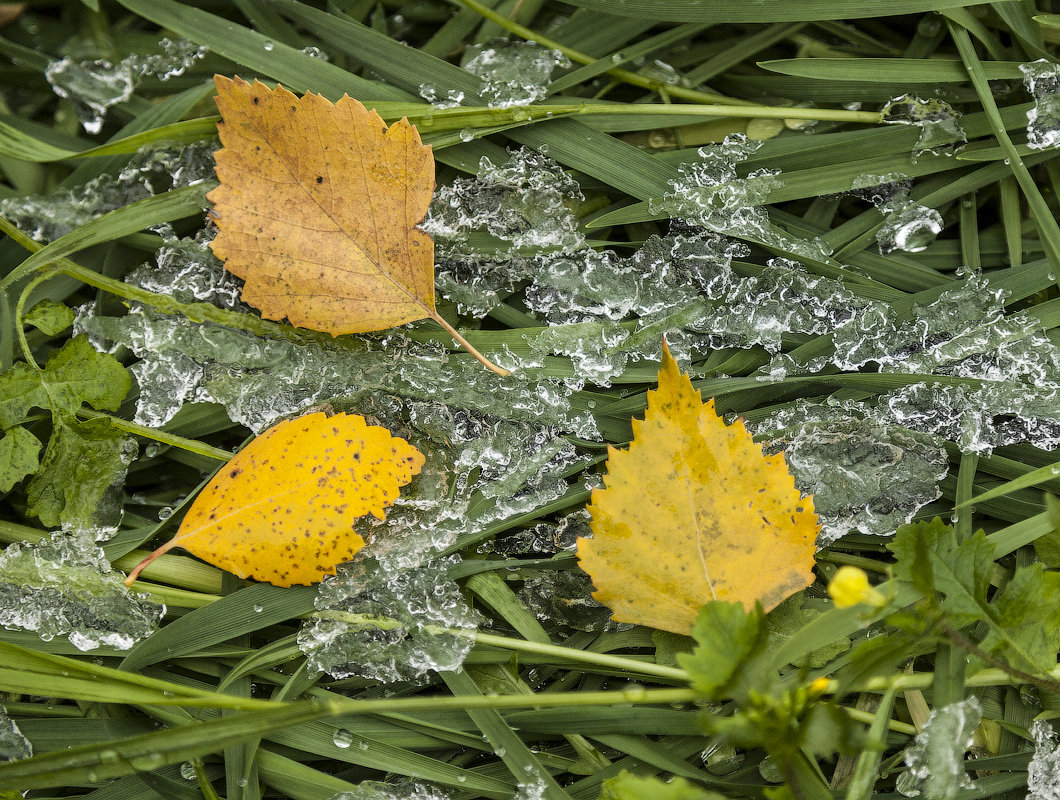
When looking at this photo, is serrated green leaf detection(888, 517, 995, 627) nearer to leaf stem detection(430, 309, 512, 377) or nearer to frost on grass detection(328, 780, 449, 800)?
leaf stem detection(430, 309, 512, 377)

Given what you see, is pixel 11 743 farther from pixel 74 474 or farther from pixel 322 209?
pixel 322 209

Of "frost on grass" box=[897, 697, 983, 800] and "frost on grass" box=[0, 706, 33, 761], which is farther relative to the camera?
"frost on grass" box=[0, 706, 33, 761]

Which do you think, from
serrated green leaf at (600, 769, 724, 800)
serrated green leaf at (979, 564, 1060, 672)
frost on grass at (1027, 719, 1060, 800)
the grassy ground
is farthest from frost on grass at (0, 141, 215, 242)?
frost on grass at (1027, 719, 1060, 800)

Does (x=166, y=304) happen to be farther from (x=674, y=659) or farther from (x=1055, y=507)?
(x=1055, y=507)

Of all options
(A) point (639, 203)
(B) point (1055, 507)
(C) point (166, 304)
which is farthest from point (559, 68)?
(B) point (1055, 507)

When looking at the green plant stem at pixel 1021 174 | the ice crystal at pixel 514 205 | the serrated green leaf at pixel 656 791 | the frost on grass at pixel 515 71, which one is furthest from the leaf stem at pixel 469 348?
the green plant stem at pixel 1021 174

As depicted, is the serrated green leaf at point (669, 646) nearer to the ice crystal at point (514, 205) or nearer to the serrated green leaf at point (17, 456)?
the ice crystal at point (514, 205)

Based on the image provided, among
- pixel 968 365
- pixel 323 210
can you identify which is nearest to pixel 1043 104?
pixel 968 365
